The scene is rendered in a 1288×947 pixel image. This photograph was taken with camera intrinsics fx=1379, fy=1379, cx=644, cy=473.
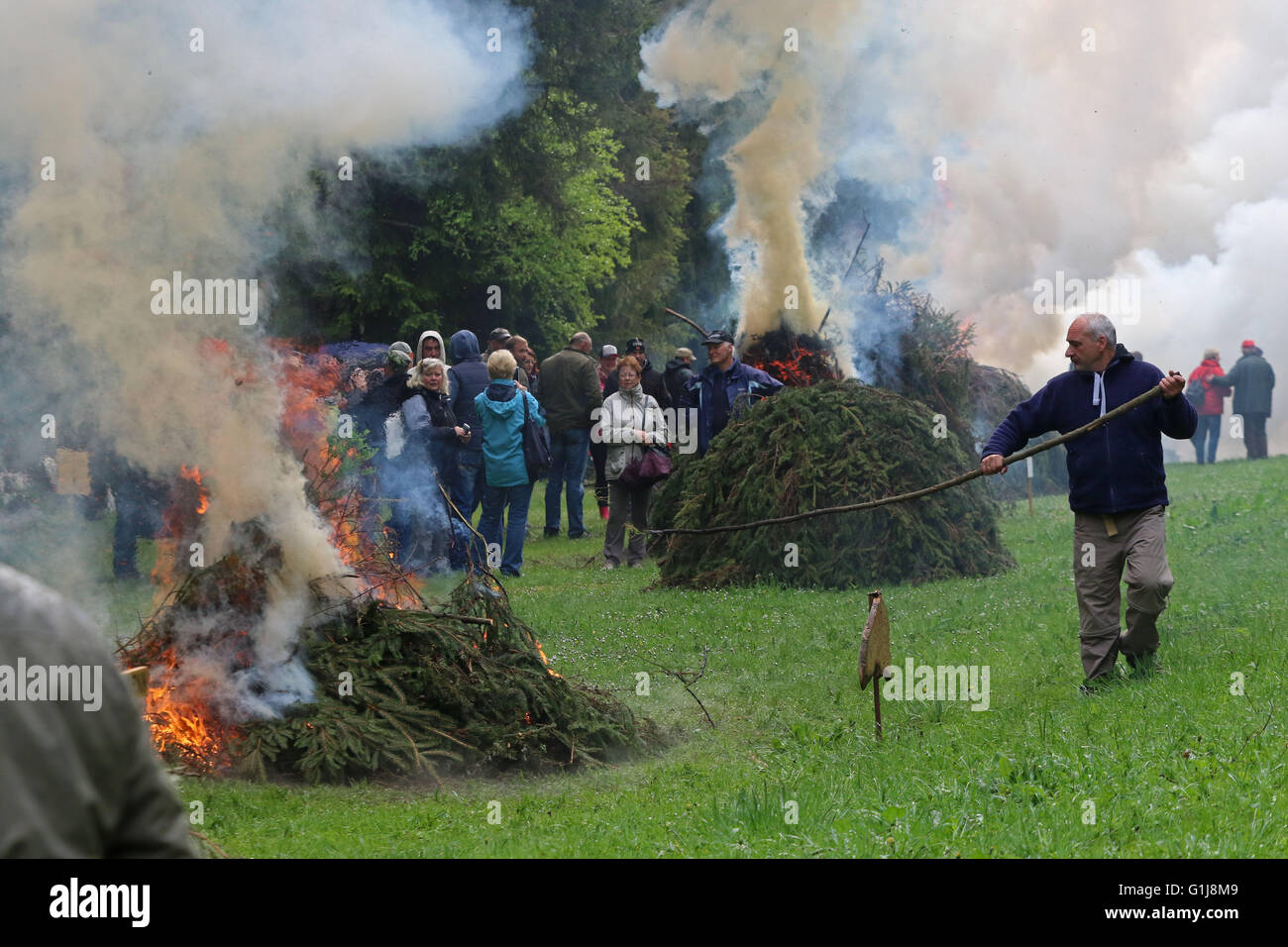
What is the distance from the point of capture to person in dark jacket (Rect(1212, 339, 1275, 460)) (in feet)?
84.6

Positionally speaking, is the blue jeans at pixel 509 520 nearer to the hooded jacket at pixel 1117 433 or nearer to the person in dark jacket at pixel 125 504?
the person in dark jacket at pixel 125 504

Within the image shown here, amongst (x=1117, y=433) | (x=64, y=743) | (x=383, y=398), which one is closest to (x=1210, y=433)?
(x=383, y=398)

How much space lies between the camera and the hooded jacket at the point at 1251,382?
25.8 metres

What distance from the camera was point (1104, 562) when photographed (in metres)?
8.41

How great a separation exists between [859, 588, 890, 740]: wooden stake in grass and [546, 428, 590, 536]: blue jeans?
9.82 meters

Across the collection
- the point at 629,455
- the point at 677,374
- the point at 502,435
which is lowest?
the point at 629,455

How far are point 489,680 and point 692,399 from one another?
8614 mm

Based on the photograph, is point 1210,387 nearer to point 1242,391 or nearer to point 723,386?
point 1242,391

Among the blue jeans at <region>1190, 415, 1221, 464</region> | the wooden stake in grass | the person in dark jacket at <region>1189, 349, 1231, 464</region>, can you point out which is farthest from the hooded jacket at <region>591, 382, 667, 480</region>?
the blue jeans at <region>1190, 415, 1221, 464</region>

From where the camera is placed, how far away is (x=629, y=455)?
1508 centimetres

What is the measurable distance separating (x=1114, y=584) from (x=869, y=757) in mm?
2246

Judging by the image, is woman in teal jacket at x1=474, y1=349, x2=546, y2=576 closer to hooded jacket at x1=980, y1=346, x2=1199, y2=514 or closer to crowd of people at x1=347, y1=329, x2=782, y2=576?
crowd of people at x1=347, y1=329, x2=782, y2=576
